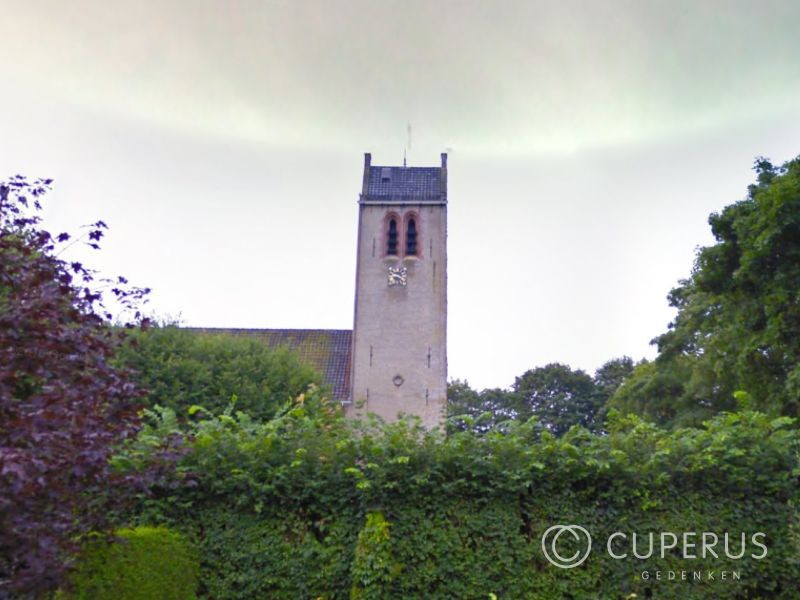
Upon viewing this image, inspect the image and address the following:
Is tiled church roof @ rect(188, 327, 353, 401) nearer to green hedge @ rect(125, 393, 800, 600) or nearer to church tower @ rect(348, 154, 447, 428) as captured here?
church tower @ rect(348, 154, 447, 428)

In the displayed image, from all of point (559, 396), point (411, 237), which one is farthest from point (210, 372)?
point (559, 396)

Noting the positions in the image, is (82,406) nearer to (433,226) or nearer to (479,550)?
(479,550)

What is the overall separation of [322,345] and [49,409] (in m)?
27.4

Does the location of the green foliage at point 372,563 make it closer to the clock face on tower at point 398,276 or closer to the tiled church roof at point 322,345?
the tiled church roof at point 322,345

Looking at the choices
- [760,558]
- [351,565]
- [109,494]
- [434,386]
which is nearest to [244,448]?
[351,565]

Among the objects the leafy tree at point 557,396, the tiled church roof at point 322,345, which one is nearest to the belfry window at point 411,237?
the tiled church roof at point 322,345

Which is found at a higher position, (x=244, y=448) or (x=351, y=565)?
(x=244, y=448)

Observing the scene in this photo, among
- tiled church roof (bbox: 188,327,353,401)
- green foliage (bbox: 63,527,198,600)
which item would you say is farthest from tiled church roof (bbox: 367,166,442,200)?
green foliage (bbox: 63,527,198,600)

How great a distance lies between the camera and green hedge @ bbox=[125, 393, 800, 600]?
9.68 metres

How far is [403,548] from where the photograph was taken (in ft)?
32.0

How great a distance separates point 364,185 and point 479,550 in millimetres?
25397

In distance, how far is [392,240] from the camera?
3241 cm

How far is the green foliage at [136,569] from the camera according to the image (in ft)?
24.7

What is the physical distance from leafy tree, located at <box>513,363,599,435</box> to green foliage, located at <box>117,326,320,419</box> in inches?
1228
